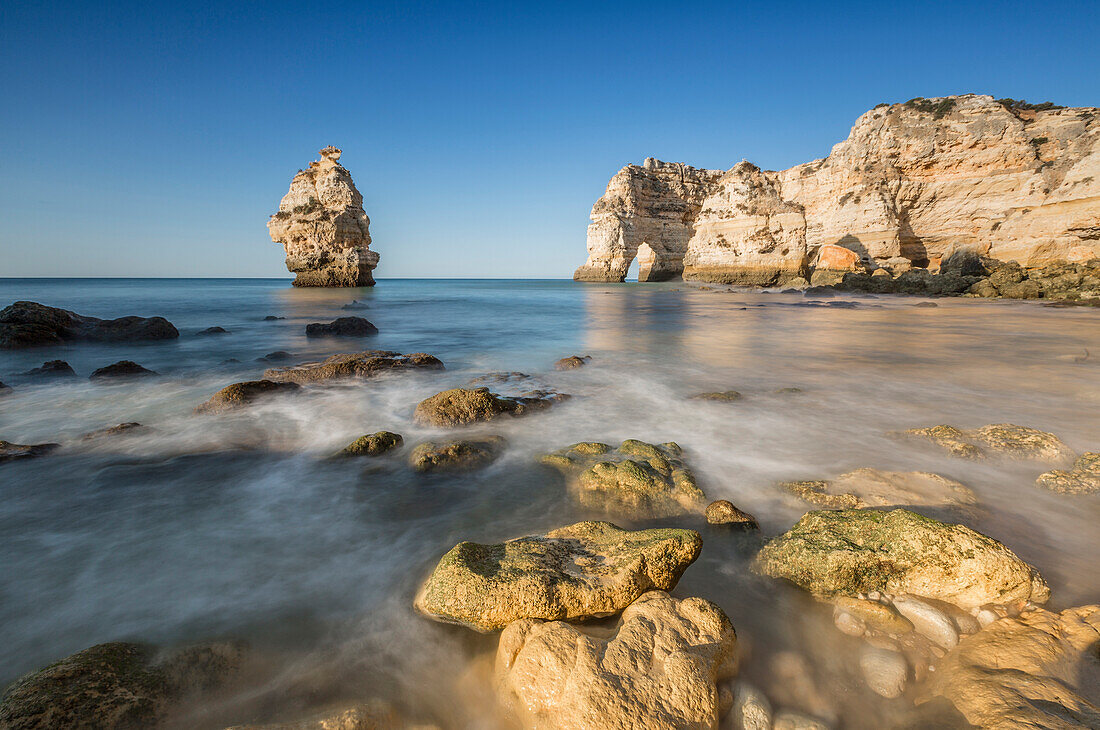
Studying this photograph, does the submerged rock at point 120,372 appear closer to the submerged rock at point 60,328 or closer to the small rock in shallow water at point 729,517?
the submerged rock at point 60,328

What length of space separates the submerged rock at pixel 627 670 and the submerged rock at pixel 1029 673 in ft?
2.21

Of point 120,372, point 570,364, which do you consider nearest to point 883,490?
point 570,364

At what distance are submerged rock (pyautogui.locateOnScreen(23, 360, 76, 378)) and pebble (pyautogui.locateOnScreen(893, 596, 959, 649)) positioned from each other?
9219mm

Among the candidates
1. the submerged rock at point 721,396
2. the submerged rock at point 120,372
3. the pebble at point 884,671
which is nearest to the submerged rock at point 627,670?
the pebble at point 884,671

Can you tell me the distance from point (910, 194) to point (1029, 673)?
35922 millimetres

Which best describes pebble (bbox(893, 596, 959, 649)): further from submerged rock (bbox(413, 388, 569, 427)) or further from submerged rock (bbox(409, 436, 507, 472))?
submerged rock (bbox(413, 388, 569, 427))

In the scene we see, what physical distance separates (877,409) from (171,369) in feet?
30.9

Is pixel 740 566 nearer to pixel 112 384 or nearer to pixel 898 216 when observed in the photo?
pixel 112 384

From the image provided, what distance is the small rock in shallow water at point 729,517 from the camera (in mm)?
2340

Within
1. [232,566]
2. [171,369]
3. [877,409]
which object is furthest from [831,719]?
[171,369]

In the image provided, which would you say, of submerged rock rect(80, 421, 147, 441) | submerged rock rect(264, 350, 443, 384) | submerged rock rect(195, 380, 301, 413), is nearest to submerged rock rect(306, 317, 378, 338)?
submerged rock rect(264, 350, 443, 384)

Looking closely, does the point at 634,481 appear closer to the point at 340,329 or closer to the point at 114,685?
the point at 114,685

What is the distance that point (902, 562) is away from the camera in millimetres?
1807

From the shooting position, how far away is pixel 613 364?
703 cm
